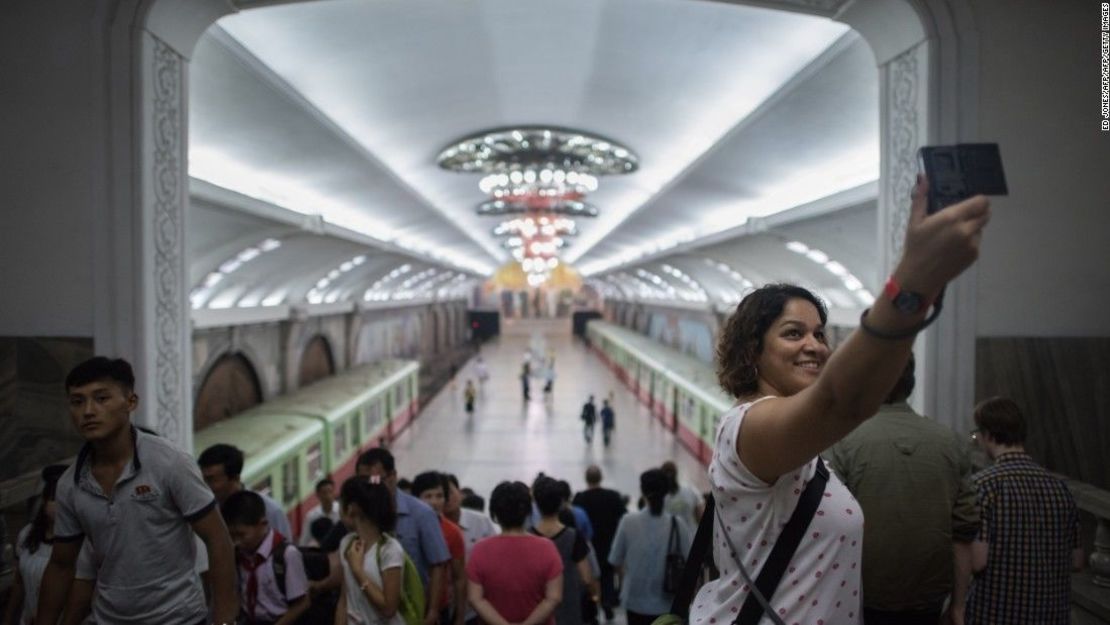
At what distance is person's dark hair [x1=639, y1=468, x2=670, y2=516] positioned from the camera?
3479mm

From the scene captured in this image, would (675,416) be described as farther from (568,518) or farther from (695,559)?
(695,559)

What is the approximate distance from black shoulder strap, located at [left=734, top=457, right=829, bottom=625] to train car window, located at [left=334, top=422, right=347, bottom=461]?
11.1 m

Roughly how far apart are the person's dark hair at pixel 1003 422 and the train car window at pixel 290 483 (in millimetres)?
8364

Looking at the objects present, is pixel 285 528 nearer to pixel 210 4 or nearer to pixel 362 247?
pixel 210 4

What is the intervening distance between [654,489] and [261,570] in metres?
1.80

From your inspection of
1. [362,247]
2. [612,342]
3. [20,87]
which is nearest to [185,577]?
[20,87]

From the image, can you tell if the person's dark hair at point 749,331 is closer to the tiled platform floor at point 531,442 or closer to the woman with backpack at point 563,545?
the woman with backpack at point 563,545

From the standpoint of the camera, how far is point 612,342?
30.7 metres

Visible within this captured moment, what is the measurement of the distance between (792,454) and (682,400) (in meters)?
14.7

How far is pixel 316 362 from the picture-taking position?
16.7 m

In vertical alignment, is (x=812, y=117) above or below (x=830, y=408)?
above

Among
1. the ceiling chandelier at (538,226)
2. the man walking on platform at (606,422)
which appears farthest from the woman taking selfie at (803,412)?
the man walking on platform at (606,422)

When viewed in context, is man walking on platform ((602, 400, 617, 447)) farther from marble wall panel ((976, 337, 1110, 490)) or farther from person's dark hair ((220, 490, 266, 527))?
person's dark hair ((220, 490, 266, 527))

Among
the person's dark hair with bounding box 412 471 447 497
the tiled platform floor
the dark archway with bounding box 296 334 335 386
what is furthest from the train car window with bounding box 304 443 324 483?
the person's dark hair with bounding box 412 471 447 497
